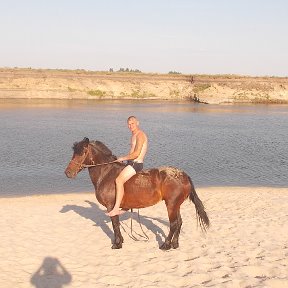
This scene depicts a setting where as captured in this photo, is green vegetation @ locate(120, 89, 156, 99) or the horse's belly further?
green vegetation @ locate(120, 89, 156, 99)

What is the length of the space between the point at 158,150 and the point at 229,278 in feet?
75.7

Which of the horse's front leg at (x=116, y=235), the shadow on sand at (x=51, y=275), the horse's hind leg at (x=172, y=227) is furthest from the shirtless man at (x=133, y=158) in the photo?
the shadow on sand at (x=51, y=275)

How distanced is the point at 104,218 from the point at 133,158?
4.39 meters

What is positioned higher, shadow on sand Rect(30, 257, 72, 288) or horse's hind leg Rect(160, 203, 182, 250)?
horse's hind leg Rect(160, 203, 182, 250)

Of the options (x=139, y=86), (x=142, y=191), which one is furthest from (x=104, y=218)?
(x=139, y=86)

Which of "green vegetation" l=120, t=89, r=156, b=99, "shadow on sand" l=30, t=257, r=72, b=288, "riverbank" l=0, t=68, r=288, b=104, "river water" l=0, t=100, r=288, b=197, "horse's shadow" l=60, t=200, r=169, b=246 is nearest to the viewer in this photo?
"shadow on sand" l=30, t=257, r=72, b=288

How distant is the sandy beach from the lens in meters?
7.84

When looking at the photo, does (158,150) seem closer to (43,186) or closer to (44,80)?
(43,186)

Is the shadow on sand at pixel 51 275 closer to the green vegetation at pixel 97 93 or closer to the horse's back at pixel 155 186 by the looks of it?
the horse's back at pixel 155 186

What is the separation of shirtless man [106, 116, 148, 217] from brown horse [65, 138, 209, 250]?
7.5 inches

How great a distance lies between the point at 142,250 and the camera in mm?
9688

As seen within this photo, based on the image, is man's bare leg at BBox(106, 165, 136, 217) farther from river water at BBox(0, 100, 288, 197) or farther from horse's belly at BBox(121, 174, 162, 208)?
river water at BBox(0, 100, 288, 197)

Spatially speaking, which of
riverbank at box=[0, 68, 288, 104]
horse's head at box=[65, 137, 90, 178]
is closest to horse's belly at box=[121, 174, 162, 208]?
horse's head at box=[65, 137, 90, 178]

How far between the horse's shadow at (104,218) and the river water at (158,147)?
4495 millimetres
